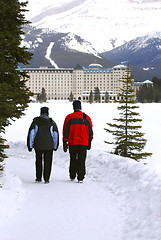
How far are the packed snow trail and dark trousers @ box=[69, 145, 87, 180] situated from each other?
328 millimetres

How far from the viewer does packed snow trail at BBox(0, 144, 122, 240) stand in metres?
5.60

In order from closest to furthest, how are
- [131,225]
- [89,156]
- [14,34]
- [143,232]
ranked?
[143,232] → [131,225] → [14,34] → [89,156]

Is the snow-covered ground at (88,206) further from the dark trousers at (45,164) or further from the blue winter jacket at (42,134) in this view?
the blue winter jacket at (42,134)

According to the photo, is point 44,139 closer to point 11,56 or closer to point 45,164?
point 45,164

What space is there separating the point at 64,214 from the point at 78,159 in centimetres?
337

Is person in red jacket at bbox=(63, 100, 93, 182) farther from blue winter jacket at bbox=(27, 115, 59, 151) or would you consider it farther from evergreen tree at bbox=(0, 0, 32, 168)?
evergreen tree at bbox=(0, 0, 32, 168)

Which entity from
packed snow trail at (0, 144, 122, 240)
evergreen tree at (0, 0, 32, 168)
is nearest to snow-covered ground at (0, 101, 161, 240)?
packed snow trail at (0, 144, 122, 240)

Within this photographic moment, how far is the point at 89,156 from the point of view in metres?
13.9

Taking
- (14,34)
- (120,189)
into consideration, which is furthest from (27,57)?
(120,189)

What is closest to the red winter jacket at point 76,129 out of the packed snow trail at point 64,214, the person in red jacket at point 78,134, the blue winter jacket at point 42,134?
the person in red jacket at point 78,134

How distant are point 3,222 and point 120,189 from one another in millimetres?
3472

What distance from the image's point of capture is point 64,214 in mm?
6625

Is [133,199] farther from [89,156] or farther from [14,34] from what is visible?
[89,156]

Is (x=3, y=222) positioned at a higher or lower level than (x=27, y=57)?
lower
